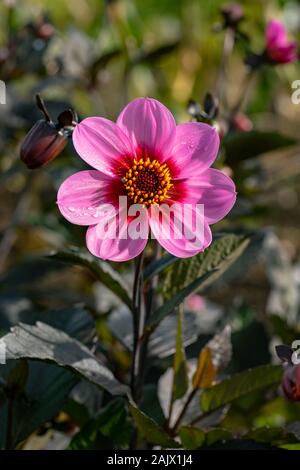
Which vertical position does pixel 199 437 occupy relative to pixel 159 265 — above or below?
below

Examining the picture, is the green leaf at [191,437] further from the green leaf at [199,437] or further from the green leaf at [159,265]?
the green leaf at [159,265]

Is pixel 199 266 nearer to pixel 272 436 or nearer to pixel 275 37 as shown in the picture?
pixel 272 436

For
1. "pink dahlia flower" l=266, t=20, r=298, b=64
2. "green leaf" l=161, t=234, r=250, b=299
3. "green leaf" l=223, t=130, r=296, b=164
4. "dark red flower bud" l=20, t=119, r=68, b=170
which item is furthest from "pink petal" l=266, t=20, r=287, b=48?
"dark red flower bud" l=20, t=119, r=68, b=170

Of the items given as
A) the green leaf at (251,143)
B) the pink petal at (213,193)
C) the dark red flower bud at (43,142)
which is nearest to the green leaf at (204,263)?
the pink petal at (213,193)

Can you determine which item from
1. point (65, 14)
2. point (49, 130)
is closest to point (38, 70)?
point (49, 130)

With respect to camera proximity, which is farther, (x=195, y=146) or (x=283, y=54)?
(x=283, y=54)

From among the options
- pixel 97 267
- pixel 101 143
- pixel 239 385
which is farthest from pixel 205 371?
pixel 101 143

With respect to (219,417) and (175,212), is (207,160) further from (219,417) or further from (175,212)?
(219,417)
